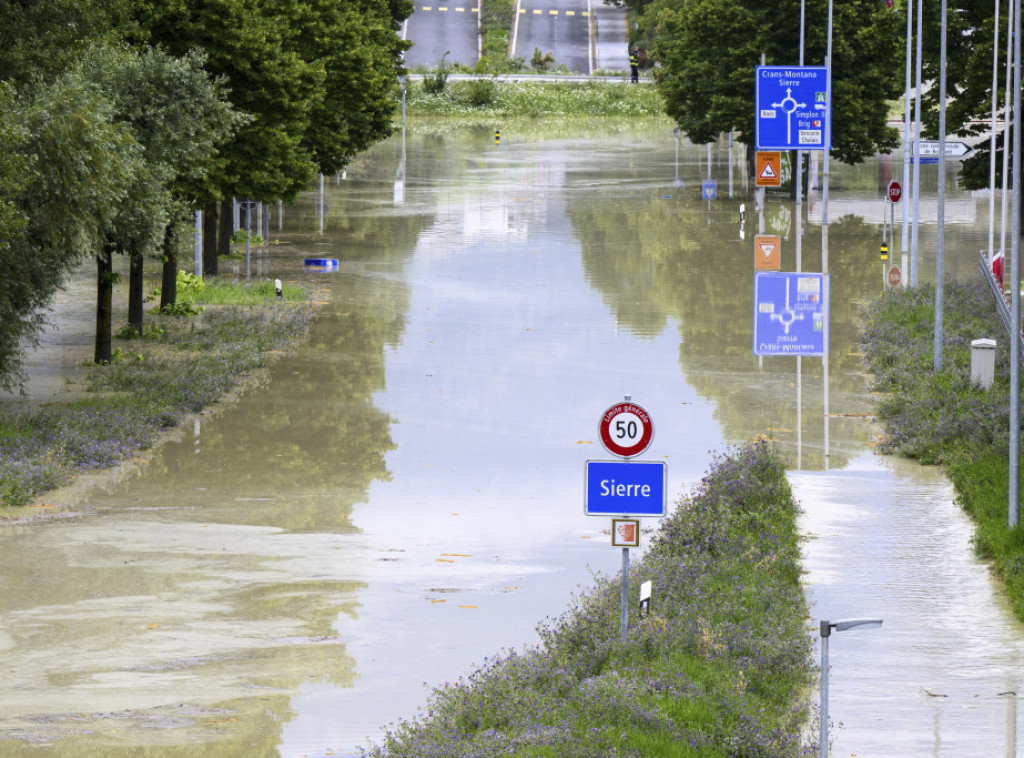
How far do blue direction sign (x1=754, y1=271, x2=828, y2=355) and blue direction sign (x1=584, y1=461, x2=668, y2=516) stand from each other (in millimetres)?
19475

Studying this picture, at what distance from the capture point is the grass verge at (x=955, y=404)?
18188 millimetres

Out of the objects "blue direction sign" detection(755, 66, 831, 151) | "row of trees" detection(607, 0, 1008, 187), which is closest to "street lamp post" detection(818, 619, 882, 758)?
"blue direction sign" detection(755, 66, 831, 151)

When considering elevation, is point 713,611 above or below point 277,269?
below

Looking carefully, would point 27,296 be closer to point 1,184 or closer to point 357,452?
point 1,184

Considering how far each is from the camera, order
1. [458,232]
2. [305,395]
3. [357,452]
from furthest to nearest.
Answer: [458,232] < [305,395] < [357,452]

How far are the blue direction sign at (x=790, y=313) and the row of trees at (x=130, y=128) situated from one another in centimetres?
1158

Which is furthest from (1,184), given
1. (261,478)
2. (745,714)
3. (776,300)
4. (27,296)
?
(776,300)

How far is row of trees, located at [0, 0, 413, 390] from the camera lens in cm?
2247

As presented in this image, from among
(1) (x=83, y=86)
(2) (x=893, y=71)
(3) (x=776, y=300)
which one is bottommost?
(3) (x=776, y=300)

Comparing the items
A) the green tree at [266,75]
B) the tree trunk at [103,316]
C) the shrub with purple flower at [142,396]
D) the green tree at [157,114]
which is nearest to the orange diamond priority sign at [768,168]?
the green tree at [266,75]

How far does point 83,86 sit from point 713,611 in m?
15.1

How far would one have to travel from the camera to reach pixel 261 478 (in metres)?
21.7

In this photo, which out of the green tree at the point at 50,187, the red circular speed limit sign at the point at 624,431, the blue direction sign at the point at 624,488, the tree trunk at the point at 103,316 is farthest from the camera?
the tree trunk at the point at 103,316

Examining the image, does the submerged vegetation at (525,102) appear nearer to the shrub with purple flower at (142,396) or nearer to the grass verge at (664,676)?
the shrub with purple flower at (142,396)
